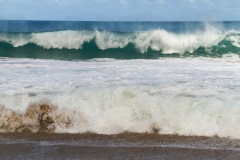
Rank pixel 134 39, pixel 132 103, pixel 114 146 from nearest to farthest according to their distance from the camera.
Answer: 1. pixel 114 146
2. pixel 132 103
3. pixel 134 39

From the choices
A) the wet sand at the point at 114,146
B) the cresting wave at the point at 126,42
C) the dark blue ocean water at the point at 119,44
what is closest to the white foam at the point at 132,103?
the wet sand at the point at 114,146

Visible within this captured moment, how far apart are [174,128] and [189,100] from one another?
30.7 inches

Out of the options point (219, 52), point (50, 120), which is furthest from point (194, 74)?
point (219, 52)

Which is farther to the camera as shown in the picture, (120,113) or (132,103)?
(132,103)

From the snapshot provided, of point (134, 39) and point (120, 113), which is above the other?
point (134, 39)

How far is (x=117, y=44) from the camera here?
61.4 feet

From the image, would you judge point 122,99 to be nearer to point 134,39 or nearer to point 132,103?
point 132,103

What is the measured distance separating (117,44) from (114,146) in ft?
43.8

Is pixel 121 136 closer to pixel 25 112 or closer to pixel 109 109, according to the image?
pixel 109 109

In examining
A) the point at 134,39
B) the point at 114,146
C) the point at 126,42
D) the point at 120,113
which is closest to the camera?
the point at 114,146

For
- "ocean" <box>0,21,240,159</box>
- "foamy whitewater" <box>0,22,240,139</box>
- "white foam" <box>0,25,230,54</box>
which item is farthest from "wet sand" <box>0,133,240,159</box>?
"white foam" <box>0,25,230,54</box>

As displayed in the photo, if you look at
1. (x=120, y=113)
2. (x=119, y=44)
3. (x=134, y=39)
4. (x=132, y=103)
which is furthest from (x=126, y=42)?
(x=120, y=113)

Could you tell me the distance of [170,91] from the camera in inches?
304

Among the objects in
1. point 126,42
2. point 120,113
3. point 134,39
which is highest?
point 134,39
